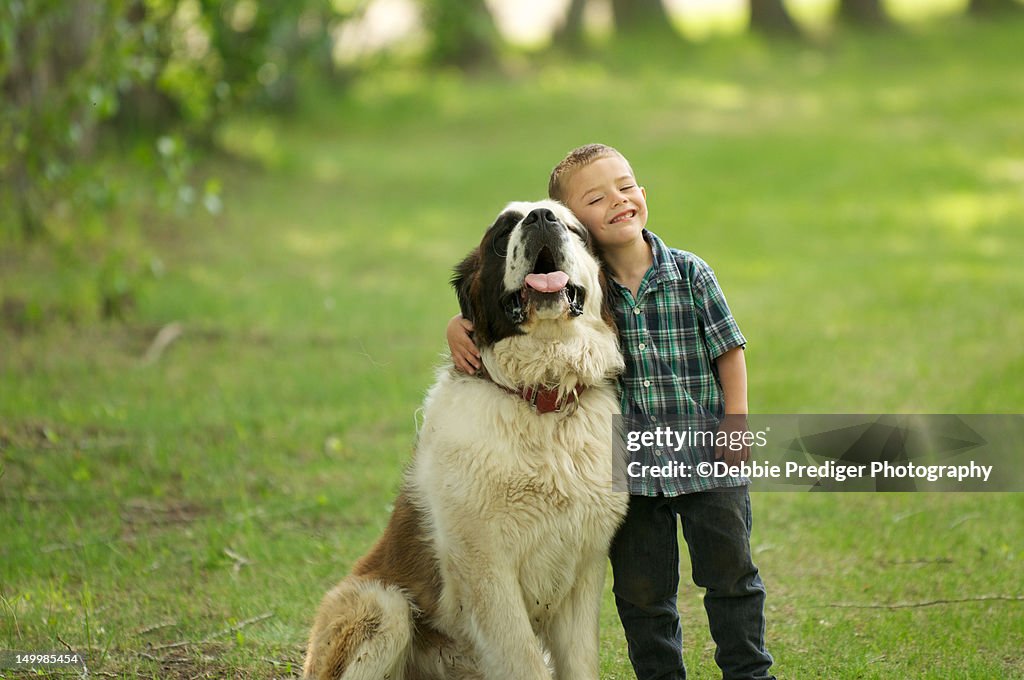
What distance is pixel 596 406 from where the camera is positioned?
3.93m

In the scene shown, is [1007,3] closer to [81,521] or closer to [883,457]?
[883,457]

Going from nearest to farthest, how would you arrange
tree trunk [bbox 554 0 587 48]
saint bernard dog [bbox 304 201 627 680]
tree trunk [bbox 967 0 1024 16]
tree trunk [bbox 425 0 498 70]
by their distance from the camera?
saint bernard dog [bbox 304 201 627 680] < tree trunk [bbox 425 0 498 70] < tree trunk [bbox 967 0 1024 16] < tree trunk [bbox 554 0 587 48]

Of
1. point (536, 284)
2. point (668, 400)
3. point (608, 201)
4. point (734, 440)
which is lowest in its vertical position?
point (734, 440)

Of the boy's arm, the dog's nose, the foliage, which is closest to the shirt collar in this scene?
the boy's arm

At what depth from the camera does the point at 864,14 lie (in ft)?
84.0

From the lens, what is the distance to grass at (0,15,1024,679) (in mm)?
4875

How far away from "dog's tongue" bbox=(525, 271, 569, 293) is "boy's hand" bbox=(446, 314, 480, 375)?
1.17 feet

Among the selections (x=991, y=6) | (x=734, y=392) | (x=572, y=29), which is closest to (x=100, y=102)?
(x=734, y=392)

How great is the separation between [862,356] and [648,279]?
513 cm

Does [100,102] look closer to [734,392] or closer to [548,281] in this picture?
[548,281]

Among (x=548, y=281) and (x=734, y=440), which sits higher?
(x=548, y=281)

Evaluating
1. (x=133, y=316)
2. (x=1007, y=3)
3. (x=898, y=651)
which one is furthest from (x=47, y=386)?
(x=1007, y=3)

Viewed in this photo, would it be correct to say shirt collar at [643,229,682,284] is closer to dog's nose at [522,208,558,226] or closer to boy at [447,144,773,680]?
boy at [447,144,773,680]

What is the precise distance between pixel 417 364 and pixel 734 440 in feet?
16.1
